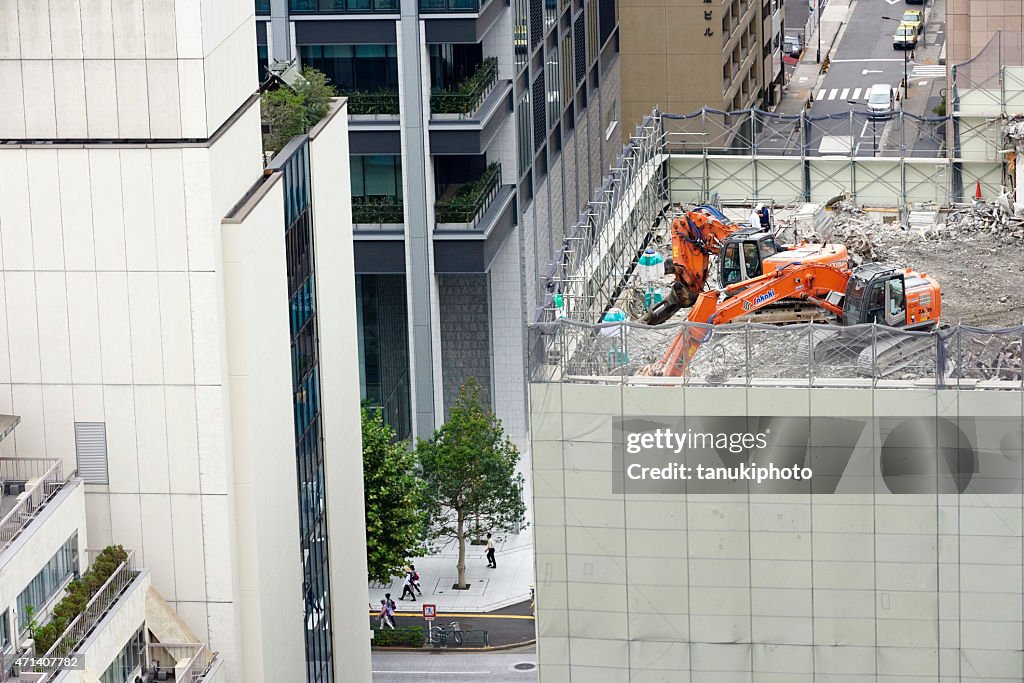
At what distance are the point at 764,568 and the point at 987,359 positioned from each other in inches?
322

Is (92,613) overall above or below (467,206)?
below

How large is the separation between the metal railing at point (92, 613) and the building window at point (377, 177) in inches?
1671

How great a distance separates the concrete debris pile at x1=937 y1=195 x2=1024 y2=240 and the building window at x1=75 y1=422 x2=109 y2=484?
87.0ft

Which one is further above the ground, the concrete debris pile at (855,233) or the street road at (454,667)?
the concrete debris pile at (855,233)

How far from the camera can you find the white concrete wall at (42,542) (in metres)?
59.9

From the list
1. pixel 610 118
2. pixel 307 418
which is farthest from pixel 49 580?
pixel 610 118

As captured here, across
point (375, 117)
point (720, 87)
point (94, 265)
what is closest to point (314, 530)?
point (94, 265)

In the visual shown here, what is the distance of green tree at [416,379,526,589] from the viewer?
3947 inches

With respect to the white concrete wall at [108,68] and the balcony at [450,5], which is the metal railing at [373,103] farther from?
the white concrete wall at [108,68]

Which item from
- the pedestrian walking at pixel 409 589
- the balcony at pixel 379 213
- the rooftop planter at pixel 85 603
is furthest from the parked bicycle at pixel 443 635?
the rooftop planter at pixel 85 603

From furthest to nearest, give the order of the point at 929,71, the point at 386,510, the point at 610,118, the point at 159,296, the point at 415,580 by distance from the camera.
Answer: the point at 929,71, the point at 610,118, the point at 415,580, the point at 386,510, the point at 159,296

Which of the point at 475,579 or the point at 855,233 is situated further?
the point at 475,579

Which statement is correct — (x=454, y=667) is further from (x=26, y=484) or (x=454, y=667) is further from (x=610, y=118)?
(x=610, y=118)

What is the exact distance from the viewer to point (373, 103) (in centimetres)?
10675
